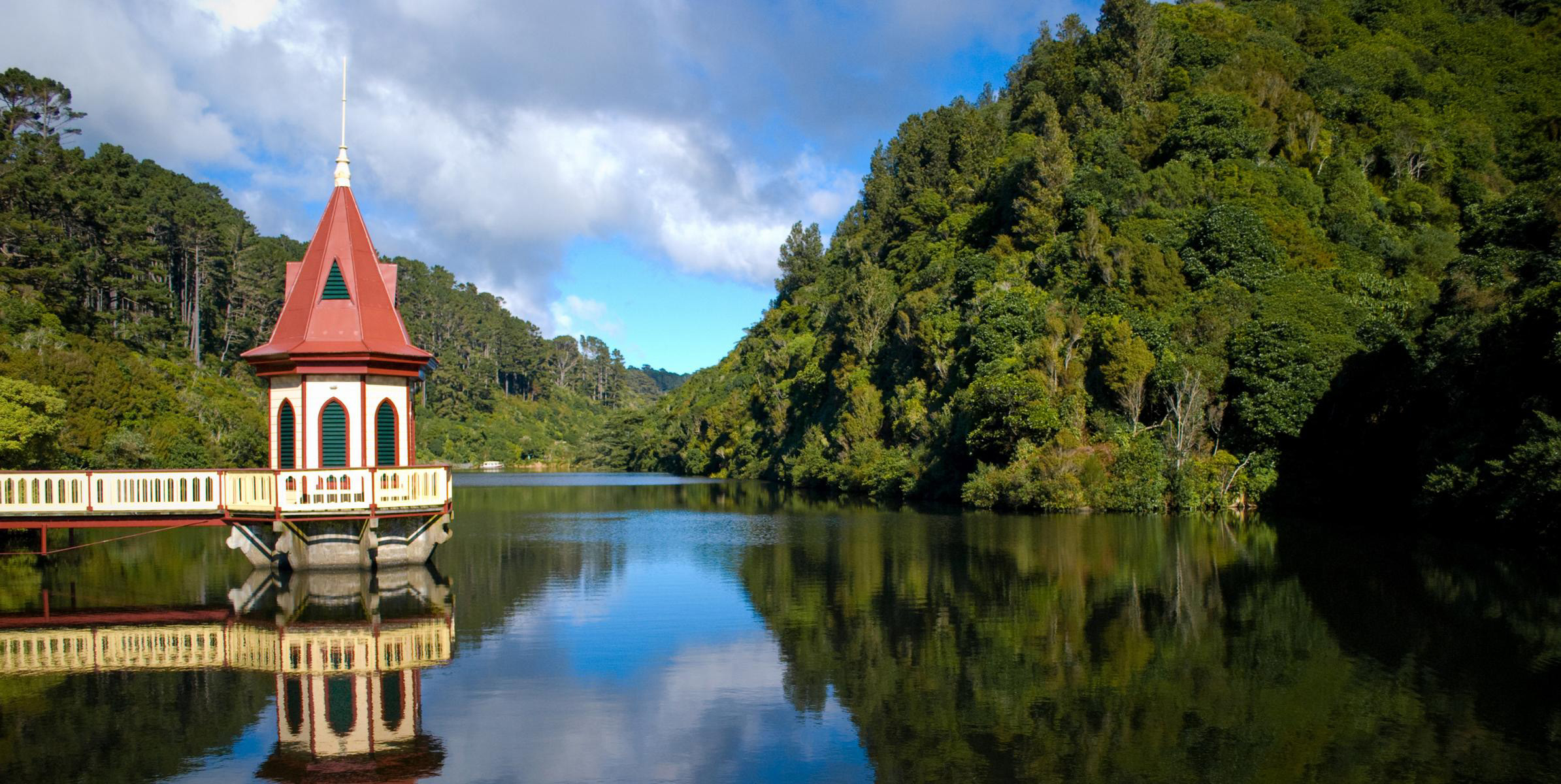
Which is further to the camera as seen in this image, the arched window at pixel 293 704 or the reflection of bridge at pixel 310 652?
the arched window at pixel 293 704

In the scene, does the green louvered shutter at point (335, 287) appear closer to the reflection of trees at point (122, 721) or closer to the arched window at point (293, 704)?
the reflection of trees at point (122, 721)

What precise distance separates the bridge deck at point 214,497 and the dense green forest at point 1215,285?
26.5 metres

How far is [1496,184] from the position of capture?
201ft

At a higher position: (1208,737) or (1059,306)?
(1059,306)

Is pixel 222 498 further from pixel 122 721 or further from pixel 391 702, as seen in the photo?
pixel 391 702

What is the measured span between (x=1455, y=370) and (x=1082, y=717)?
91.3 feet

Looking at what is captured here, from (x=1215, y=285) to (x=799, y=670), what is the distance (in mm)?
39176

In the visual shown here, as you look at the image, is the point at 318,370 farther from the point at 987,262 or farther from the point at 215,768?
the point at 987,262

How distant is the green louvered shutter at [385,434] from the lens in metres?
23.6

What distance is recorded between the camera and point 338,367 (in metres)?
23.1

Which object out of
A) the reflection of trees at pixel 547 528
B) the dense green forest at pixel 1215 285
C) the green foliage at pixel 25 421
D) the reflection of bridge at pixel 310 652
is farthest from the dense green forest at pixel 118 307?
the dense green forest at pixel 1215 285

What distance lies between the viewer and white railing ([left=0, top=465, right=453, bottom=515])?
21755 millimetres

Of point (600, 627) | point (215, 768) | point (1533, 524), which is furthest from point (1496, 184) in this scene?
point (215, 768)

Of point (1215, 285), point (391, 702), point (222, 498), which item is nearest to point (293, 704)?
point (391, 702)
